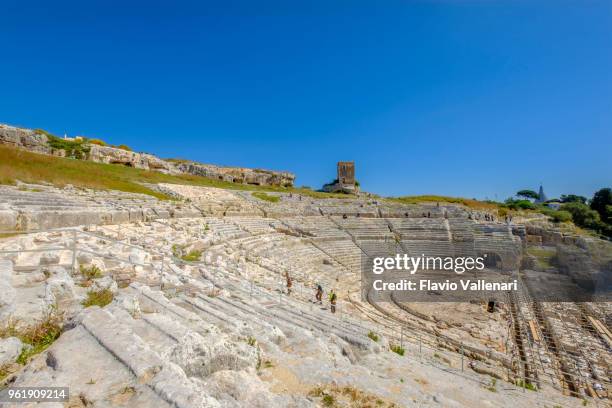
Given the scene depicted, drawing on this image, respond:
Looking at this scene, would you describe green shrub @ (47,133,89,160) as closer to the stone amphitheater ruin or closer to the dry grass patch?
the stone amphitheater ruin

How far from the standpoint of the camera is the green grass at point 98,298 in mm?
3676

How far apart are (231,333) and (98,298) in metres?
1.92

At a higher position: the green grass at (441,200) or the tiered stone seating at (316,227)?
the green grass at (441,200)

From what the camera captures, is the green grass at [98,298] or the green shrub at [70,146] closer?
the green grass at [98,298]

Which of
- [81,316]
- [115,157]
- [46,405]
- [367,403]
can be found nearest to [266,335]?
[367,403]

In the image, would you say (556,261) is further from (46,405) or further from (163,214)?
(46,405)

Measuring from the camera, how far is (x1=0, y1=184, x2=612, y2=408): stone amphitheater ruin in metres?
2.30

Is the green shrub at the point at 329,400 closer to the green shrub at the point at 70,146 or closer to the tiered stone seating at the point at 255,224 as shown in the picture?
the tiered stone seating at the point at 255,224

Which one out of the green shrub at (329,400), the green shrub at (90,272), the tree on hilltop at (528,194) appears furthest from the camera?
the tree on hilltop at (528,194)

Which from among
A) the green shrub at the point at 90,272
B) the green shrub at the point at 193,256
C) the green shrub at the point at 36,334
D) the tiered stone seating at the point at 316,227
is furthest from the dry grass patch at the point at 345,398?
the tiered stone seating at the point at 316,227

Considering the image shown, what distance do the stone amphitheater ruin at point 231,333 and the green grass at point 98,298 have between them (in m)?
0.14

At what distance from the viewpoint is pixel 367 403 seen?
8.11ft

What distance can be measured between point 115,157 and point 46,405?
4488 centimetres

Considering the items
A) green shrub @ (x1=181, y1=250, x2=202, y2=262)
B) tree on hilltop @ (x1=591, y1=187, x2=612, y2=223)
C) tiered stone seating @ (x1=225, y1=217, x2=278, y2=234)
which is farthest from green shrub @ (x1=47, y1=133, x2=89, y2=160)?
tree on hilltop @ (x1=591, y1=187, x2=612, y2=223)
